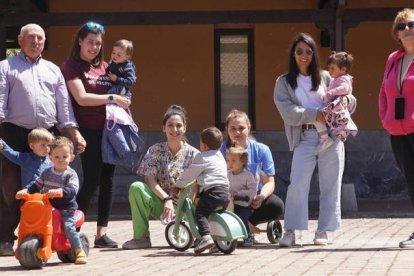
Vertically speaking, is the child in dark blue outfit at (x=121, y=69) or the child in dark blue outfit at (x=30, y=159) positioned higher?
the child in dark blue outfit at (x=121, y=69)

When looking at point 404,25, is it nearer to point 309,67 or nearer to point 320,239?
point 309,67

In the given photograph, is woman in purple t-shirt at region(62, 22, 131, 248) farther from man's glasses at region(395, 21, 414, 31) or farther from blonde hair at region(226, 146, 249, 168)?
man's glasses at region(395, 21, 414, 31)

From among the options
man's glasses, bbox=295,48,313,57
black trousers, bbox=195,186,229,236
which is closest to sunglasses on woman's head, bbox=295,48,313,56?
man's glasses, bbox=295,48,313,57

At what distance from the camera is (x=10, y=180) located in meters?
9.67

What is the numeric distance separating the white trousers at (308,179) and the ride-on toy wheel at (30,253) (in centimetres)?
258

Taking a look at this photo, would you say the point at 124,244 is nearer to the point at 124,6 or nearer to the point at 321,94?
the point at 321,94

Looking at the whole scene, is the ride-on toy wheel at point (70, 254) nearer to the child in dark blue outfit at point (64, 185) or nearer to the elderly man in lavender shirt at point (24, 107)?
the child in dark blue outfit at point (64, 185)

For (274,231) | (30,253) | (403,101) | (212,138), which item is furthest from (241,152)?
(30,253)

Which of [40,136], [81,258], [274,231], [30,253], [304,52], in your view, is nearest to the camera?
[30,253]

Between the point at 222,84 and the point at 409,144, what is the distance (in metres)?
8.91

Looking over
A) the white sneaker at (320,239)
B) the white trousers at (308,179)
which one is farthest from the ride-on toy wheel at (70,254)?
the white sneaker at (320,239)

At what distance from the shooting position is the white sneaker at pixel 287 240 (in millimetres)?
10109

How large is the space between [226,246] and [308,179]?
46.2 inches

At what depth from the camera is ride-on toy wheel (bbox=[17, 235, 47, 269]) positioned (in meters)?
8.39
